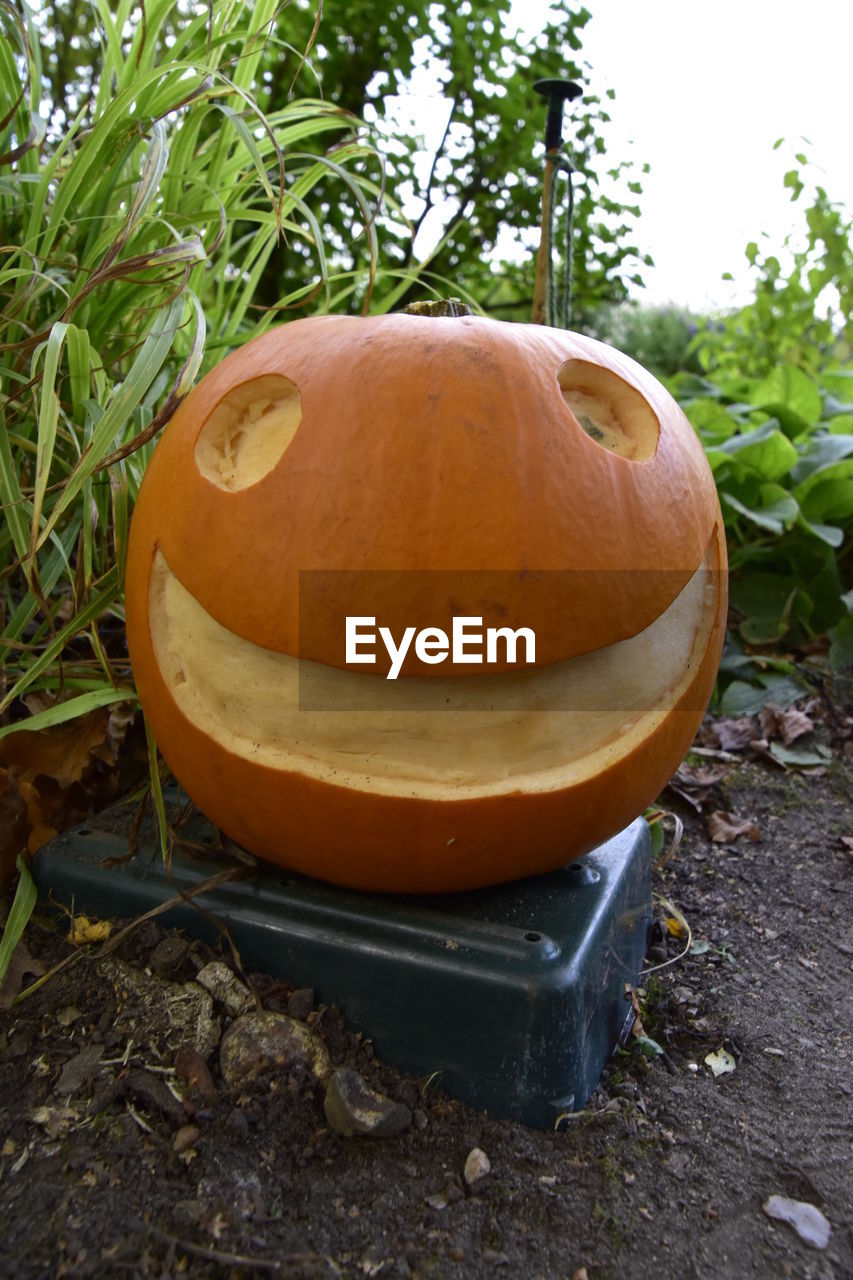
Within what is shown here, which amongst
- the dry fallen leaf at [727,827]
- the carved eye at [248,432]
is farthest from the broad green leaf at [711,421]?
the carved eye at [248,432]

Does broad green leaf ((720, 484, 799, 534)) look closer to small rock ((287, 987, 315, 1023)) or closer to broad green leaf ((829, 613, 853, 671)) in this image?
broad green leaf ((829, 613, 853, 671))

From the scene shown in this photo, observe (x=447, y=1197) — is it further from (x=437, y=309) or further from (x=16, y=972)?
(x=437, y=309)

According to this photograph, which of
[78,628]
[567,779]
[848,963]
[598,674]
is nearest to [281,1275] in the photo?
[567,779]

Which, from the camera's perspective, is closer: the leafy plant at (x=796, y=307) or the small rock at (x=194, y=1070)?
the small rock at (x=194, y=1070)

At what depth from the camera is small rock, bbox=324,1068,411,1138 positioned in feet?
3.29

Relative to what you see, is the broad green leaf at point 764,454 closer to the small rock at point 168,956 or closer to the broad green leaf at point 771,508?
the broad green leaf at point 771,508

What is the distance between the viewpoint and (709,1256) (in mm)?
906

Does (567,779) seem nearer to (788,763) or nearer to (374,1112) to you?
(374,1112)

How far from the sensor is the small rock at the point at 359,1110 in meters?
1.00

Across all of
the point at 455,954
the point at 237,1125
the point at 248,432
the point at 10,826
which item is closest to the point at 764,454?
the point at 248,432

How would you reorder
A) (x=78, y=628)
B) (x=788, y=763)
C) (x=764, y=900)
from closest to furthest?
(x=78, y=628) < (x=764, y=900) < (x=788, y=763)

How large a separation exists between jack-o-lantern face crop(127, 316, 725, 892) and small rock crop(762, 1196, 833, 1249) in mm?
393

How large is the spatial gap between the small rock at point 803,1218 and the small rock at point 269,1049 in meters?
0.47

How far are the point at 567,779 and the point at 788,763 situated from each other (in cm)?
127
